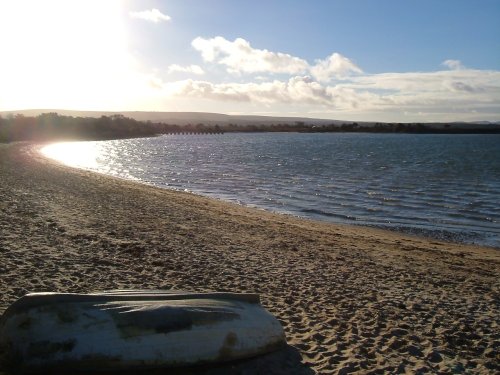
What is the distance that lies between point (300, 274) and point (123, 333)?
5225mm

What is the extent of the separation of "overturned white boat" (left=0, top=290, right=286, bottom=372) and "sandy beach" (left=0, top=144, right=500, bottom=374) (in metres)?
0.36

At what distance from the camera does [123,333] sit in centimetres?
529

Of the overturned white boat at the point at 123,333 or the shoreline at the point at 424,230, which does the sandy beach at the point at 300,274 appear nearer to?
the overturned white boat at the point at 123,333

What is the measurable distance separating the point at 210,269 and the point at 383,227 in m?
9.98

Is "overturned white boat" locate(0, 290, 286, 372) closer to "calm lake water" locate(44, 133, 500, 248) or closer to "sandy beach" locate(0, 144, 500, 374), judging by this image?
"sandy beach" locate(0, 144, 500, 374)

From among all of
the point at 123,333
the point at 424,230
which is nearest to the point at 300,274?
the point at 123,333

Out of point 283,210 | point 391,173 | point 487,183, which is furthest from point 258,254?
point 391,173

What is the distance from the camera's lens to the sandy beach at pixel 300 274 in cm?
645

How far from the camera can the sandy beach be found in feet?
21.2

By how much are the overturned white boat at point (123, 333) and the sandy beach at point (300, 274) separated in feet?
1.19

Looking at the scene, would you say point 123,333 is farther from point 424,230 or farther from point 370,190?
point 370,190

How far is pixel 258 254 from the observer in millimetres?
11680

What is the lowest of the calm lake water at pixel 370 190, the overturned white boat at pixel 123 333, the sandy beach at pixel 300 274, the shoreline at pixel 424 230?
the shoreline at pixel 424 230

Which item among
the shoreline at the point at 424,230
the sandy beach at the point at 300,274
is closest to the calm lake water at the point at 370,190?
the shoreline at the point at 424,230
